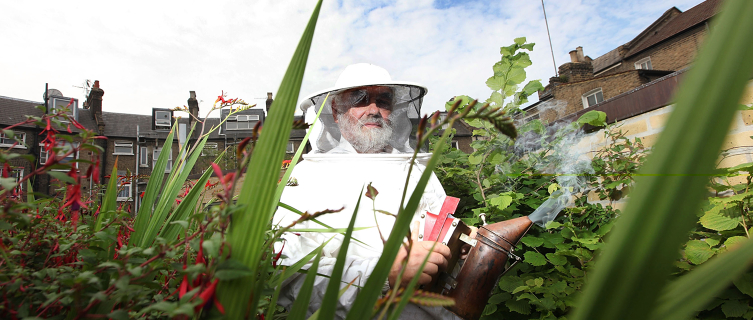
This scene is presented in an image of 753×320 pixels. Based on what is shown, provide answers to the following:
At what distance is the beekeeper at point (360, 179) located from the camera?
1510 millimetres

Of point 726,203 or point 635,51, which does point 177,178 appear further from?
point 635,51

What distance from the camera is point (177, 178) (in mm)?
1172

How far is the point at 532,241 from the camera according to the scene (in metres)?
1.86

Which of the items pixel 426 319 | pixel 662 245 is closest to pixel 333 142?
A: pixel 426 319

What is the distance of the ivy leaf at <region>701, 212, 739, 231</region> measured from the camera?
135 cm

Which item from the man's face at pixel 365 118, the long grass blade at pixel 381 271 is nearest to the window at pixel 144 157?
the man's face at pixel 365 118

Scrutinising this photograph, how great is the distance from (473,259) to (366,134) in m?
1.29

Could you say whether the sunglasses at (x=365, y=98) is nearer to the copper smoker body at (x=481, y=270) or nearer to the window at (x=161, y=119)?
the copper smoker body at (x=481, y=270)

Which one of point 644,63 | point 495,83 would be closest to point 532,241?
point 495,83

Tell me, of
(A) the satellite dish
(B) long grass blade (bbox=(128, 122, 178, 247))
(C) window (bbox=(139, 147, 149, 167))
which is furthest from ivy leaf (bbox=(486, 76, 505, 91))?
(A) the satellite dish

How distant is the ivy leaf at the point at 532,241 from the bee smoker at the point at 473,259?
379 millimetres

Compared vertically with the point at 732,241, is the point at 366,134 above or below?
above

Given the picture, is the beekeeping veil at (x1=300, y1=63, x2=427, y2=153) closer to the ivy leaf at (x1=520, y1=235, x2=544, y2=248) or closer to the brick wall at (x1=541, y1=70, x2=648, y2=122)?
the ivy leaf at (x1=520, y1=235, x2=544, y2=248)

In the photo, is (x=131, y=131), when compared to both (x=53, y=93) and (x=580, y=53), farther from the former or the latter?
(x=580, y=53)
